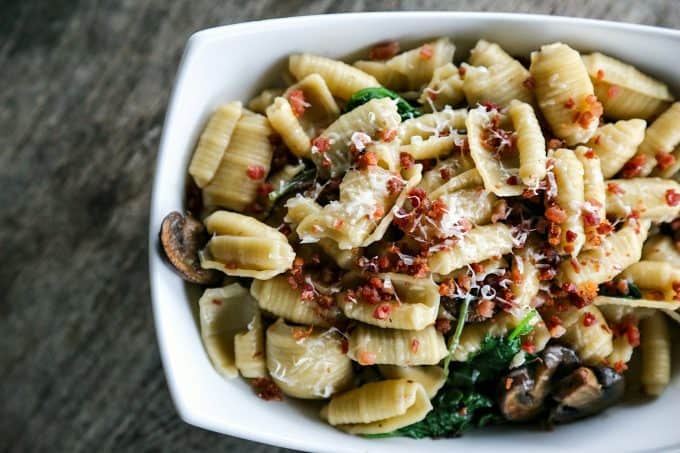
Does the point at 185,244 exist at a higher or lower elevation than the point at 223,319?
higher

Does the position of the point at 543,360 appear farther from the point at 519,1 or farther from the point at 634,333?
the point at 519,1

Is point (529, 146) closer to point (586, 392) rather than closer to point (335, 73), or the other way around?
point (335, 73)

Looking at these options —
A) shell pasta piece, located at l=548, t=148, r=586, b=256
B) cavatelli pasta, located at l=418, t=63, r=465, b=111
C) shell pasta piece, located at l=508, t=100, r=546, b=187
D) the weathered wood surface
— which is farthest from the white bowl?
the weathered wood surface

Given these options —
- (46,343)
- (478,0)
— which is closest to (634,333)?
(478,0)

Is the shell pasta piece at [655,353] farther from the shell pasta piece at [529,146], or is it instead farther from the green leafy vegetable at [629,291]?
the shell pasta piece at [529,146]

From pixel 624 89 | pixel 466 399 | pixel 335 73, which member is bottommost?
pixel 466 399

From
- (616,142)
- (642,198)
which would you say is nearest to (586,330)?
(642,198)

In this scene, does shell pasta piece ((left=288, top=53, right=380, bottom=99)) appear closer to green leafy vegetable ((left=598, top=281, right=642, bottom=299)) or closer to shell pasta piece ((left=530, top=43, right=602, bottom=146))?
shell pasta piece ((left=530, top=43, right=602, bottom=146))
